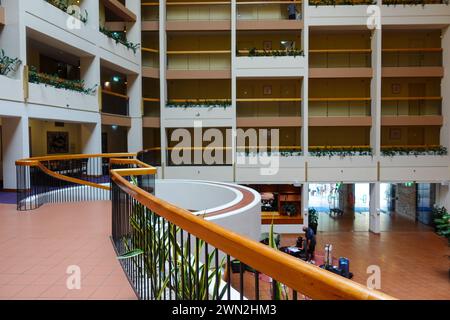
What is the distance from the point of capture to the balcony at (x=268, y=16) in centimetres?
1783

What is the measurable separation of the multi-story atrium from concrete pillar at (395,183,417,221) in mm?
129

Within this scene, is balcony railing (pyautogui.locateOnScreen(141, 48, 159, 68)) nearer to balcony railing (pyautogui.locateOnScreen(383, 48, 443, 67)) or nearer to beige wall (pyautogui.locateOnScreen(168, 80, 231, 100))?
beige wall (pyautogui.locateOnScreen(168, 80, 231, 100))

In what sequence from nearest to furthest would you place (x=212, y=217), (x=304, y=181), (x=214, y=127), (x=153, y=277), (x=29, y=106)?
(x=153, y=277), (x=212, y=217), (x=29, y=106), (x=304, y=181), (x=214, y=127)

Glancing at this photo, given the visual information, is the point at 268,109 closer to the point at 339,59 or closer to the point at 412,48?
the point at 339,59

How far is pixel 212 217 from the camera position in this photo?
6816 millimetres

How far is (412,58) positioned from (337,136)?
18.7 ft

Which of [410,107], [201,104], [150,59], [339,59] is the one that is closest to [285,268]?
[201,104]

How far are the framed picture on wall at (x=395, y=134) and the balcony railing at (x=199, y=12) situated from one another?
1107 centimetres

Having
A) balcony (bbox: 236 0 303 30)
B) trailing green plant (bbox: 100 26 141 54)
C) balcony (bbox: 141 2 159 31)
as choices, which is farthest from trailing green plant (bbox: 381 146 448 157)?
balcony (bbox: 141 2 159 31)

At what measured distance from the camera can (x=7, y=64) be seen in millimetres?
10039

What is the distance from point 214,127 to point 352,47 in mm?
8925

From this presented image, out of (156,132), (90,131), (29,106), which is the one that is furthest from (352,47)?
(29,106)
